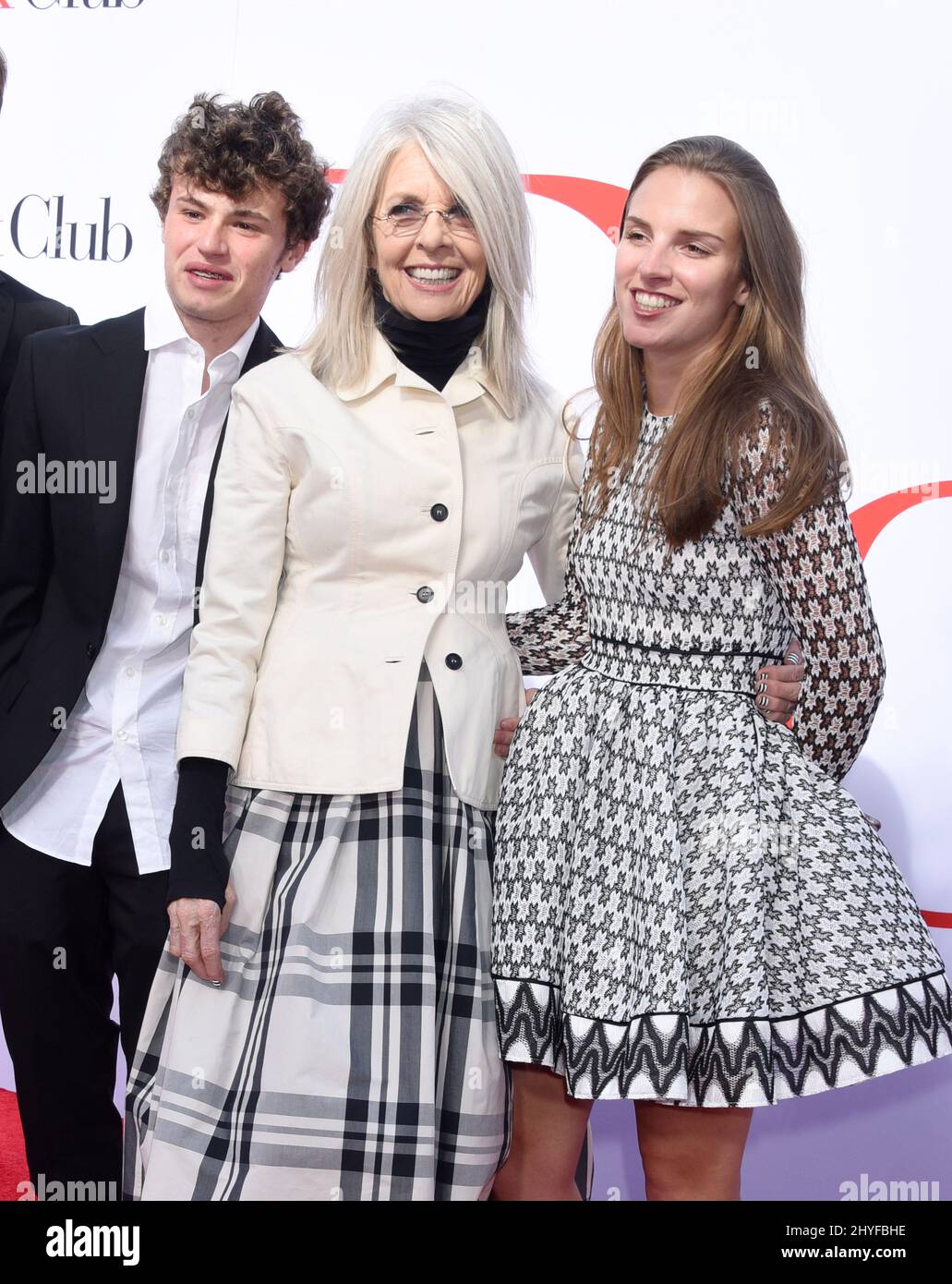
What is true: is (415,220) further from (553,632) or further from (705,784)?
(705,784)

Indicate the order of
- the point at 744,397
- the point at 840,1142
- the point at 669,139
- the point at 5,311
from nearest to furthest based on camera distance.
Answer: the point at 744,397
the point at 5,311
the point at 669,139
the point at 840,1142

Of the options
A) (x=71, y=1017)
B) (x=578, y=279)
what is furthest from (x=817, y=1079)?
(x=578, y=279)

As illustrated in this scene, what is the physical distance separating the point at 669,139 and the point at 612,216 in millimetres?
192

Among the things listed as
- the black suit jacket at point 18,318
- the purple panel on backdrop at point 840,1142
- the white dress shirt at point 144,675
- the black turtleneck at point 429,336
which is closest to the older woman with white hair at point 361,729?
the black turtleneck at point 429,336

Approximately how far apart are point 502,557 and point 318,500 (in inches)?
11.4

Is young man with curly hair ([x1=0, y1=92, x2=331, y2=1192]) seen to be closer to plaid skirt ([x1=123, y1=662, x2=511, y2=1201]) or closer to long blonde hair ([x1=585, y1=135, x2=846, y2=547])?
plaid skirt ([x1=123, y1=662, x2=511, y2=1201])

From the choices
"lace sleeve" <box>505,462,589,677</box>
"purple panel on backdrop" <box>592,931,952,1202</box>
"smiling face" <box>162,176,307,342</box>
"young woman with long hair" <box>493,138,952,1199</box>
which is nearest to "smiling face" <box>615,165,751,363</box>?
"young woman with long hair" <box>493,138,952,1199</box>

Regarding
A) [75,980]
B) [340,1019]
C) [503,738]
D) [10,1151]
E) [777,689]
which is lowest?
[10,1151]

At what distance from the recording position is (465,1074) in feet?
5.65

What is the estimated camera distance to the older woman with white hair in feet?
5.45

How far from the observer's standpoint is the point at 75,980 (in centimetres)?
212

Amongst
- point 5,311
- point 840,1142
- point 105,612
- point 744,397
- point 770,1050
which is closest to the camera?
point 770,1050

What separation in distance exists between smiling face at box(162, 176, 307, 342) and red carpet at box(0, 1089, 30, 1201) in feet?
5.65

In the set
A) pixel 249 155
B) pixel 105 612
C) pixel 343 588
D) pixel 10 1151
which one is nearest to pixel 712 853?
pixel 343 588
